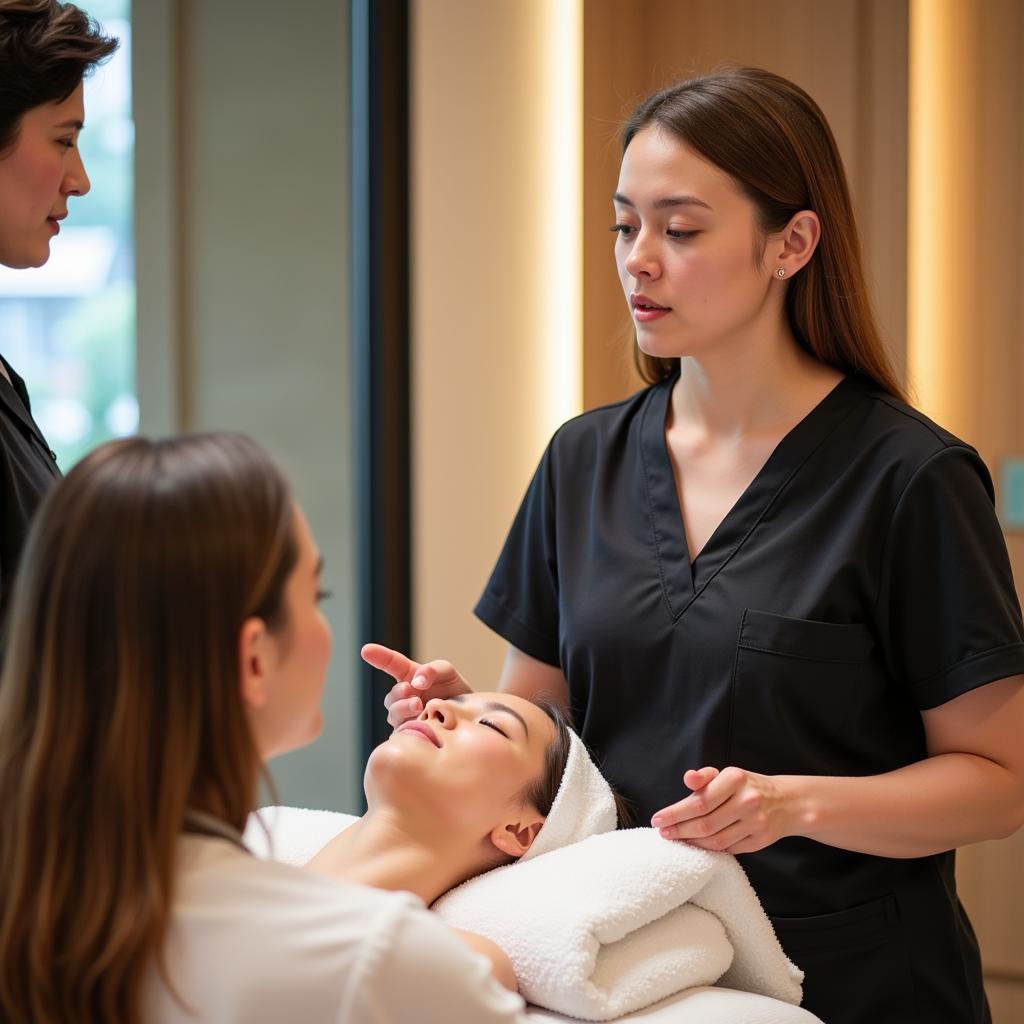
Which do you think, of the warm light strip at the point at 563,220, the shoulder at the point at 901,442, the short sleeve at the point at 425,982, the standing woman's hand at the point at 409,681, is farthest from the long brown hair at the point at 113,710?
the warm light strip at the point at 563,220

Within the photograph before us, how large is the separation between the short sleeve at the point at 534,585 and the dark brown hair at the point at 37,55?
74 cm

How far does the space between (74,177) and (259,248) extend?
1775 millimetres

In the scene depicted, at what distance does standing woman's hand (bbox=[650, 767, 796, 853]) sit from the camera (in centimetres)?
123

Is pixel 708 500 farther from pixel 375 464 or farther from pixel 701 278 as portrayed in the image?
pixel 375 464

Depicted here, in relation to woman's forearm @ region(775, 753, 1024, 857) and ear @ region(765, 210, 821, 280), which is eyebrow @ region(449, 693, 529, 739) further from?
ear @ region(765, 210, 821, 280)

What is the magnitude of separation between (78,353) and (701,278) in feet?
6.87

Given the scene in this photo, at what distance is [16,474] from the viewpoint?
1316 mm

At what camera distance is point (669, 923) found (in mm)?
1271

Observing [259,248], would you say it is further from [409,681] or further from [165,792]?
[165,792]

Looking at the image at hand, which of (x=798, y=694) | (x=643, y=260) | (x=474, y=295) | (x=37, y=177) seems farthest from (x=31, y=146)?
(x=474, y=295)

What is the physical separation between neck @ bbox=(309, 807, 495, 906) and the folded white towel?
0.12 feet

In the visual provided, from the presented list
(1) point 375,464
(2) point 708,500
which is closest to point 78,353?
(1) point 375,464

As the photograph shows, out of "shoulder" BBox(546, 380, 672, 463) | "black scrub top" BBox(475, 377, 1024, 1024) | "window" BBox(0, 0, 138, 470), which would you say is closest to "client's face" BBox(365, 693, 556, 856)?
"black scrub top" BBox(475, 377, 1024, 1024)

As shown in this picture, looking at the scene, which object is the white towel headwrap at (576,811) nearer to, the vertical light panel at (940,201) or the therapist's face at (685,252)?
the therapist's face at (685,252)
